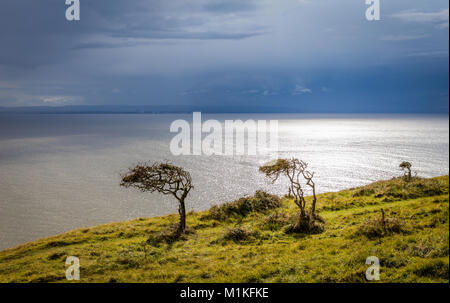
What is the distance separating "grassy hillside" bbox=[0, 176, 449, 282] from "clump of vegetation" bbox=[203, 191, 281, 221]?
2219 millimetres

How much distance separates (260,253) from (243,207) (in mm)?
13790

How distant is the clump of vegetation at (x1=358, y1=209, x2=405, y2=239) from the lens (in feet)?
51.2

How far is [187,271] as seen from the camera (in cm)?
1380

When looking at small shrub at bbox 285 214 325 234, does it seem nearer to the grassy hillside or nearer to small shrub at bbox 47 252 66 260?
the grassy hillside

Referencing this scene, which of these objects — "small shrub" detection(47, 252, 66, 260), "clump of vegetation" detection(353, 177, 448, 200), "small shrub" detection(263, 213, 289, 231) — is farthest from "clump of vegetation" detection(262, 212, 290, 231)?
"small shrub" detection(47, 252, 66, 260)

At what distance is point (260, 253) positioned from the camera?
15852mm

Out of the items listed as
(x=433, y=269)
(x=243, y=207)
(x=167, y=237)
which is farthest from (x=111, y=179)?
(x=433, y=269)

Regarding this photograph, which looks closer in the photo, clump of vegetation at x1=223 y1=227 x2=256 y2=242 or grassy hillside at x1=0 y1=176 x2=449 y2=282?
grassy hillside at x1=0 y1=176 x2=449 y2=282

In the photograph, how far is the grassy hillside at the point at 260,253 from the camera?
1184 centimetres

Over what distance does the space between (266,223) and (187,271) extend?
10882 mm

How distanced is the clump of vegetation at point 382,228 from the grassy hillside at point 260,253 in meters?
0.05

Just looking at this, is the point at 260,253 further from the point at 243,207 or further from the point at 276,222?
the point at 243,207
